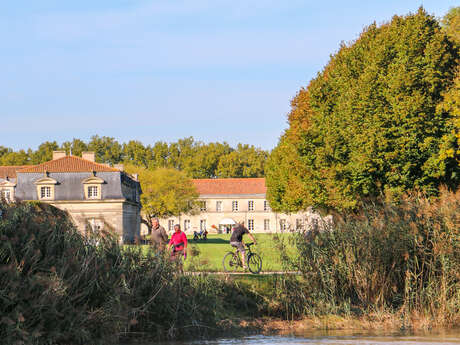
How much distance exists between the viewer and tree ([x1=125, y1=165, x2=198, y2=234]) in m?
83.7

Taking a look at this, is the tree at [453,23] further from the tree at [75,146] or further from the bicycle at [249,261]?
the tree at [75,146]

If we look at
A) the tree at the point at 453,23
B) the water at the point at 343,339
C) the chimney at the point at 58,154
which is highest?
the tree at the point at 453,23

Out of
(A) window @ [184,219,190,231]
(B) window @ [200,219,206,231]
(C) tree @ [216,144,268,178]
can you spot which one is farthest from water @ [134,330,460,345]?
(C) tree @ [216,144,268,178]

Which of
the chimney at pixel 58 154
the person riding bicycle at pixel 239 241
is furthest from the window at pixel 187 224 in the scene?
the person riding bicycle at pixel 239 241

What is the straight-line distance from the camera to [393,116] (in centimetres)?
2864

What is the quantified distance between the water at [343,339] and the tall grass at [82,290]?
721mm

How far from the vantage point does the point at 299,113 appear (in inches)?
1736

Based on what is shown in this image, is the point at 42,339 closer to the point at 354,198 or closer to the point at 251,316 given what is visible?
the point at 251,316

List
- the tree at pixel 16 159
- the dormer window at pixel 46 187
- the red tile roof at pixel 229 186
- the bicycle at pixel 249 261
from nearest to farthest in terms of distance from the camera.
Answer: the bicycle at pixel 249 261
the dormer window at pixel 46 187
the tree at pixel 16 159
the red tile roof at pixel 229 186

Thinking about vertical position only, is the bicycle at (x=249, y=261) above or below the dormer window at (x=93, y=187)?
below

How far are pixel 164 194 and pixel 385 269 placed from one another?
6927 cm

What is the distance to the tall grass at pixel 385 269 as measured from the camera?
16266 millimetres

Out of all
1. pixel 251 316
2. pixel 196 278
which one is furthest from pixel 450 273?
pixel 196 278

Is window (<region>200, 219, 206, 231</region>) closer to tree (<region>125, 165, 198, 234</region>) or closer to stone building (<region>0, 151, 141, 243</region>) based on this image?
tree (<region>125, 165, 198, 234</region>)
